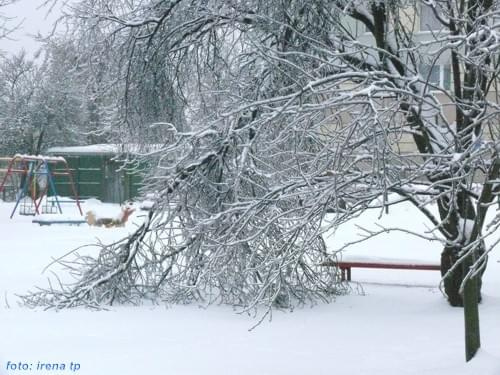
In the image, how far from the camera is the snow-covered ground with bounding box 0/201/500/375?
5.91 metres

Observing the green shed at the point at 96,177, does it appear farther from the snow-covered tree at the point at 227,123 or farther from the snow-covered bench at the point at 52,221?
the snow-covered tree at the point at 227,123

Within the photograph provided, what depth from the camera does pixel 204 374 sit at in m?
5.75

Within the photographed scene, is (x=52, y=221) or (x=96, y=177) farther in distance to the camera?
(x=96, y=177)

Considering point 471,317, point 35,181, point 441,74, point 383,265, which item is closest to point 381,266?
point 383,265

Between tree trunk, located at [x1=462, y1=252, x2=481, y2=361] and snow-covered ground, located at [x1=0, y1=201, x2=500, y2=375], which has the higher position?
tree trunk, located at [x1=462, y1=252, x2=481, y2=361]

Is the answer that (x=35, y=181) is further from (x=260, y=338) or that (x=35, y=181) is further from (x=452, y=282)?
(x=260, y=338)

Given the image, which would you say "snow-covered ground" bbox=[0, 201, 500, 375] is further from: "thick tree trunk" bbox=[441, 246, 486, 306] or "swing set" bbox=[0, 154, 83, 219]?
"swing set" bbox=[0, 154, 83, 219]

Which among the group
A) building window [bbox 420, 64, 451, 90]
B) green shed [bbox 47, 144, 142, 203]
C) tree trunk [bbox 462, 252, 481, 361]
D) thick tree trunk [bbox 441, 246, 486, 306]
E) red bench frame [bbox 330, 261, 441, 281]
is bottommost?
green shed [bbox 47, 144, 142, 203]

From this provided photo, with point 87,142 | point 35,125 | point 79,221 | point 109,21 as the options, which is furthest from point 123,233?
point 87,142

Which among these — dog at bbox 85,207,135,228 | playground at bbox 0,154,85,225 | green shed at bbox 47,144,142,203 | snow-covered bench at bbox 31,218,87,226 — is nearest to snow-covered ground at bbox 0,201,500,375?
dog at bbox 85,207,135,228

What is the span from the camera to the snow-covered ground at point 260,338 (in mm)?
5914

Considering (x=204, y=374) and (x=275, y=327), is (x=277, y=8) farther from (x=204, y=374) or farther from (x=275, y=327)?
(x=204, y=374)

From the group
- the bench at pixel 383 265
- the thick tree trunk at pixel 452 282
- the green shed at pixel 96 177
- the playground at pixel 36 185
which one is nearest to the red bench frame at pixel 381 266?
the bench at pixel 383 265

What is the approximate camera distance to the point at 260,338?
7.11m
